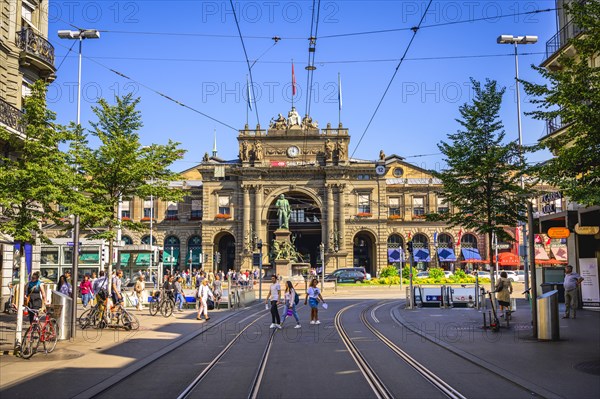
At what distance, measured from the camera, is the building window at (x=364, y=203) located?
7456 cm

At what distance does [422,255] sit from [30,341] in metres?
64.9

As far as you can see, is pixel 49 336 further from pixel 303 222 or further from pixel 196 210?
pixel 196 210

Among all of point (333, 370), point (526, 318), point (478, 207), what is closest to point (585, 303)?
point (526, 318)

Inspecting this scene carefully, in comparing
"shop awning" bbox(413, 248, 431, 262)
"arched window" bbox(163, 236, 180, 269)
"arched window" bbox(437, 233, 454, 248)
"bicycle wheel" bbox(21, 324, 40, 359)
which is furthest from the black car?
"bicycle wheel" bbox(21, 324, 40, 359)

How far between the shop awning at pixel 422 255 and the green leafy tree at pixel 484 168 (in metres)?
Answer: 51.7

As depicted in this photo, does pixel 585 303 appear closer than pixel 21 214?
No

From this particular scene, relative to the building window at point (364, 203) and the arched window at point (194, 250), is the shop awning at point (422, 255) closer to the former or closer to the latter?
the building window at point (364, 203)

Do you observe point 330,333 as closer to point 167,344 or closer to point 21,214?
point 167,344

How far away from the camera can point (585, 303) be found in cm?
2391

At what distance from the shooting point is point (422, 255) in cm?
7412

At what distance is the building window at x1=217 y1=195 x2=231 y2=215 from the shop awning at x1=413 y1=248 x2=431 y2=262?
24.1m

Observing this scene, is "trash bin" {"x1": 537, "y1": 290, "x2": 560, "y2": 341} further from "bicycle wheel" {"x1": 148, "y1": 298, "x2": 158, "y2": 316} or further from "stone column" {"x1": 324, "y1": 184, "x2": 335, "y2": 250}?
A: "stone column" {"x1": 324, "y1": 184, "x2": 335, "y2": 250}

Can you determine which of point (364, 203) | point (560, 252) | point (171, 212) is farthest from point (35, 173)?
point (171, 212)

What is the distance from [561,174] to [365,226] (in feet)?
196
